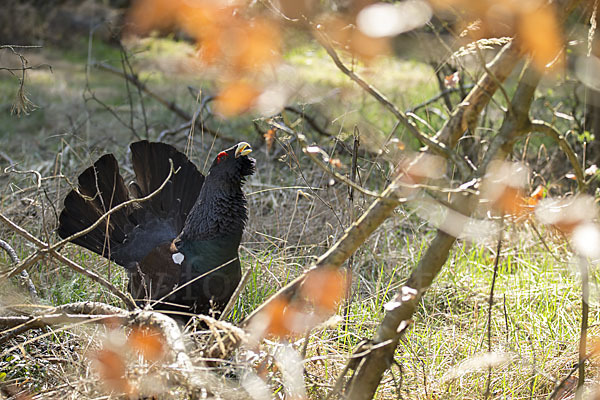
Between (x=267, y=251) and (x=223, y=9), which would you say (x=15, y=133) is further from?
(x=223, y=9)

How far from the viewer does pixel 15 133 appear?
623cm

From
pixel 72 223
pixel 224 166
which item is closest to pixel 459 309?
pixel 224 166

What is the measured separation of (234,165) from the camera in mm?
3164

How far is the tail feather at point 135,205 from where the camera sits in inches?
139

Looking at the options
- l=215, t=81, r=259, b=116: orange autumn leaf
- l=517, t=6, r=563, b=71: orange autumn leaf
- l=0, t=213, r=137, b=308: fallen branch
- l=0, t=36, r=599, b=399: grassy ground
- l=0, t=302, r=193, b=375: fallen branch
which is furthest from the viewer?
l=0, t=36, r=599, b=399: grassy ground

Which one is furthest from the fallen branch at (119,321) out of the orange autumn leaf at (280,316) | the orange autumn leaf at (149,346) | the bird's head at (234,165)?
the bird's head at (234,165)

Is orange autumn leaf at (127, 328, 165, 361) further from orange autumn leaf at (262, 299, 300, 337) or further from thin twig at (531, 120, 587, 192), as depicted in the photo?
thin twig at (531, 120, 587, 192)

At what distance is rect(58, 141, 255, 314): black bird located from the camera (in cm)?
308

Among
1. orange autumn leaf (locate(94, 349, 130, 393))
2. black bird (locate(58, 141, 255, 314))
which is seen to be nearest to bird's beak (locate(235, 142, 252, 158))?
black bird (locate(58, 141, 255, 314))

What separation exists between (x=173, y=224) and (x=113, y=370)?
6.89ft

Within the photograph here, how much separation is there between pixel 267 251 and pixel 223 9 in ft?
7.53

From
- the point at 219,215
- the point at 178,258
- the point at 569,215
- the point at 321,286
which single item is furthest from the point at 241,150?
the point at 569,215

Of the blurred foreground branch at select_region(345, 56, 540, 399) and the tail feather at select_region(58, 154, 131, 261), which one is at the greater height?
the blurred foreground branch at select_region(345, 56, 540, 399)

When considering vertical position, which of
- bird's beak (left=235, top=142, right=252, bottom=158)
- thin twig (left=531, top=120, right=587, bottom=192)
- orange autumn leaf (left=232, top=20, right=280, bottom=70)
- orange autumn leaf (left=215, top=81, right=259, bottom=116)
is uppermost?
orange autumn leaf (left=232, top=20, right=280, bottom=70)
